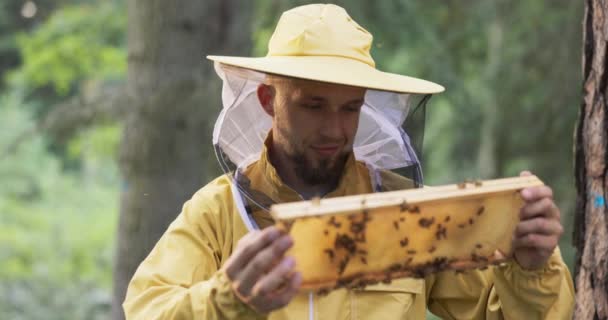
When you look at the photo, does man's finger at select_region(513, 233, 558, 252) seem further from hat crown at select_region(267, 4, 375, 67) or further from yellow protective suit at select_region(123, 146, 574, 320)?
hat crown at select_region(267, 4, 375, 67)

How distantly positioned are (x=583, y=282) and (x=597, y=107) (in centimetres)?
50

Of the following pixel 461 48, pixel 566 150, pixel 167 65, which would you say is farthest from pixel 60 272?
pixel 167 65

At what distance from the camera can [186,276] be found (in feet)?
7.88

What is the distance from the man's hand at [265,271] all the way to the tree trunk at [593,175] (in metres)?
1.10

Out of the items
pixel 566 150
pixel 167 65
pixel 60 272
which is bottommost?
pixel 60 272

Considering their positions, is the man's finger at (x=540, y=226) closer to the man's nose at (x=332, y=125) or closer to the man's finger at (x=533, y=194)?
the man's finger at (x=533, y=194)

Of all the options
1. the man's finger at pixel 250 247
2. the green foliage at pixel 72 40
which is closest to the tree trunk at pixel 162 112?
the man's finger at pixel 250 247

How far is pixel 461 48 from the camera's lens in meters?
9.99

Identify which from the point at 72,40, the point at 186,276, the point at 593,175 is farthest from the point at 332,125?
the point at 72,40

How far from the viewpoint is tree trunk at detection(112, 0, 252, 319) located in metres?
5.82

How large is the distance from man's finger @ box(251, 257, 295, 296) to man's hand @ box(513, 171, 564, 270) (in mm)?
609

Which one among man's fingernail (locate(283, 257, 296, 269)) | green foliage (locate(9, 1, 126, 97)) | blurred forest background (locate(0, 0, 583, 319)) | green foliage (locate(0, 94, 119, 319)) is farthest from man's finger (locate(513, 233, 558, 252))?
green foliage (locate(0, 94, 119, 319))

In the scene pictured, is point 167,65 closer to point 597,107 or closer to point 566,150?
point 597,107

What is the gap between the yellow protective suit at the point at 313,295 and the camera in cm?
238
